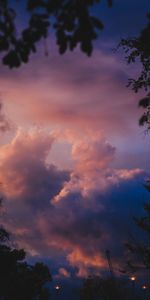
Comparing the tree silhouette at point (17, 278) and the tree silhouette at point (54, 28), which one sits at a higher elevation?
the tree silhouette at point (17, 278)

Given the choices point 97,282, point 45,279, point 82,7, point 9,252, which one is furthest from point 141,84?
point 97,282

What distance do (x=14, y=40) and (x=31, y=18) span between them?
1.07ft

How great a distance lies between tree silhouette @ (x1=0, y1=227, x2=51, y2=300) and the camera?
137 ft

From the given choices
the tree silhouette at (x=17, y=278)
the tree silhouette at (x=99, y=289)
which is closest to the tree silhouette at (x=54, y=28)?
the tree silhouette at (x=17, y=278)

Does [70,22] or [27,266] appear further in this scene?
[27,266]

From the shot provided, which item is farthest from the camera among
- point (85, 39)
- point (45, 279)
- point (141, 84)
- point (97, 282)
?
point (97, 282)

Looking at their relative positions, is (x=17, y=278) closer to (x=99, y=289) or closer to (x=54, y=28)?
(x=54, y=28)

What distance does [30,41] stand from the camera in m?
5.62

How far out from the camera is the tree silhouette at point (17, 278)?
41.8 metres

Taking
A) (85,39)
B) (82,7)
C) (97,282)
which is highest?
(97,282)

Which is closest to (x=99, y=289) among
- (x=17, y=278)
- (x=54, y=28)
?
(x=17, y=278)

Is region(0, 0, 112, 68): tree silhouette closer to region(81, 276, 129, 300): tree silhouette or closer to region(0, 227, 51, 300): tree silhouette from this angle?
region(0, 227, 51, 300): tree silhouette

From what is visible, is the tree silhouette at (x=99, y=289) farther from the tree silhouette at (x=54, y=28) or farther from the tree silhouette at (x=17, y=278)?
the tree silhouette at (x=54, y=28)

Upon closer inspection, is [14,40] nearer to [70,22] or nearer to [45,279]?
[70,22]
